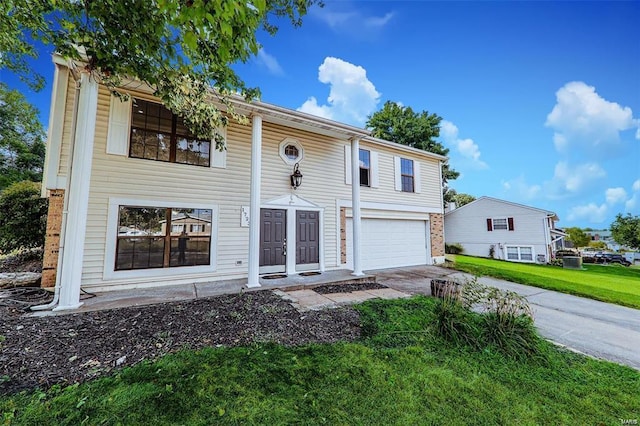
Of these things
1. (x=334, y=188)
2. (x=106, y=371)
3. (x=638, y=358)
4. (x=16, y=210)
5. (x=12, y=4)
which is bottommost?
(x=638, y=358)

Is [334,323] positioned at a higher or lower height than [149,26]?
lower

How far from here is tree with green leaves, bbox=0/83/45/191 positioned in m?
14.6

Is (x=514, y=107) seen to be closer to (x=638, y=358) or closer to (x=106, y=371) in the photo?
(x=638, y=358)

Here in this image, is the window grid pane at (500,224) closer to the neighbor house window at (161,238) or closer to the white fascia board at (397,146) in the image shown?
the white fascia board at (397,146)

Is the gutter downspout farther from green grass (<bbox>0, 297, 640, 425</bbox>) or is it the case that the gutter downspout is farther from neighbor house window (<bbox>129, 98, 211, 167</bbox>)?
green grass (<bbox>0, 297, 640, 425</bbox>)

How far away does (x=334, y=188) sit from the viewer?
8.62m

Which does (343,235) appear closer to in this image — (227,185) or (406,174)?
(227,185)

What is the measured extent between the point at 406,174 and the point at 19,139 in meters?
23.5

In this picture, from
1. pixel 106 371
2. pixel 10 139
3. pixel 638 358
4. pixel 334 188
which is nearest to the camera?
pixel 106 371

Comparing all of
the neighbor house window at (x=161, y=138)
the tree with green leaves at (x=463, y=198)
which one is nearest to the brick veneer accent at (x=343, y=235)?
the neighbor house window at (x=161, y=138)

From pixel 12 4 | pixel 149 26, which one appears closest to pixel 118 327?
pixel 149 26

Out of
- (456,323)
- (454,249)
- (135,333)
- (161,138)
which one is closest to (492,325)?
(456,323)

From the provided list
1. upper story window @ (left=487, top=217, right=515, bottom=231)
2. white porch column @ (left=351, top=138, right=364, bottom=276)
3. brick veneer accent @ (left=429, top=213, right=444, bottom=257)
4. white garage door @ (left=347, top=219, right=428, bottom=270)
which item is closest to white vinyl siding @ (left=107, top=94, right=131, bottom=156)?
white porch column @ (left=351, top=138, right=364, bottom=276)

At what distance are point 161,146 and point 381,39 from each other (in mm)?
9104
